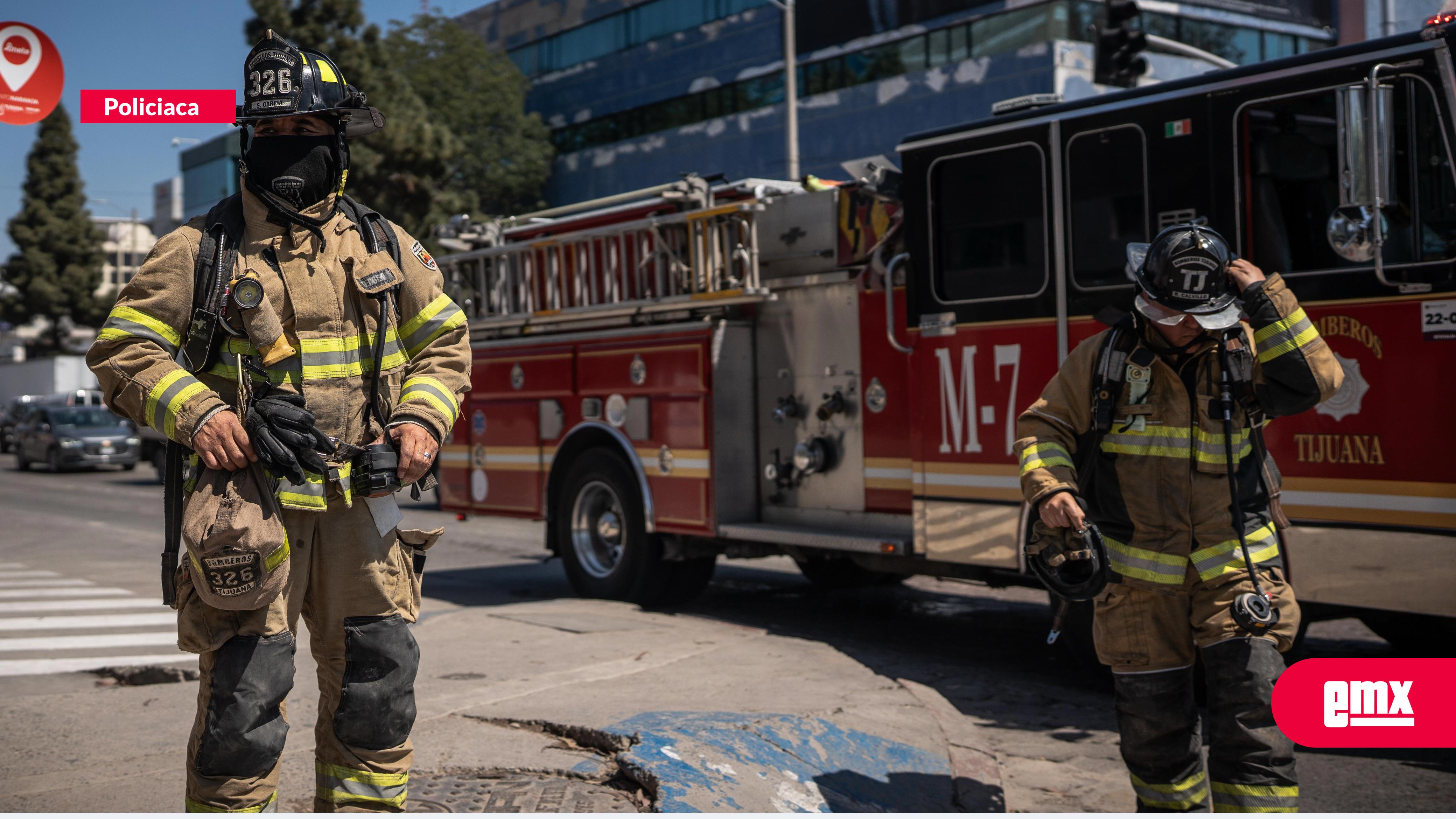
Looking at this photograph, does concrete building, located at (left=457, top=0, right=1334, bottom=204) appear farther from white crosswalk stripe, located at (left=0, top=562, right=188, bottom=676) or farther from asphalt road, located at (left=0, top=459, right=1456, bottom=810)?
white crosswalk stripe, located at (left=0, top=562, right=188, bottom=676)

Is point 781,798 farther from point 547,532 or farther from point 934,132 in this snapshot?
point 547,532

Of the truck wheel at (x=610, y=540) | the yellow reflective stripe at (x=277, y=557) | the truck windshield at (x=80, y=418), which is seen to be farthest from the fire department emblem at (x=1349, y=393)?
the truck windshield at (x=80, y=418)

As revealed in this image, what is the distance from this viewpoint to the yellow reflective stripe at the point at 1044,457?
366 centimetres

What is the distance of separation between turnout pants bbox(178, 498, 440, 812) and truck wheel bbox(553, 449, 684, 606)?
203 inches

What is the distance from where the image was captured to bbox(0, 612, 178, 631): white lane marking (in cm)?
808

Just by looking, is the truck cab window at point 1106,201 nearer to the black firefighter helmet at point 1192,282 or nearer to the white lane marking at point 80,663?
the black firefighter helmet at point 1192,282

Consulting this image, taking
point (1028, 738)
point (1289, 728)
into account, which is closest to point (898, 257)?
point (1028, 738)

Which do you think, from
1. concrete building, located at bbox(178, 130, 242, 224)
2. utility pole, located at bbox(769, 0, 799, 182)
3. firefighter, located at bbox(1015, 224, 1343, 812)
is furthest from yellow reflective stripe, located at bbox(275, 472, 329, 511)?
concrete building, located at bbox(178, 130, 242, 224)

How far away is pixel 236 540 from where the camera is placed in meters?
2.90

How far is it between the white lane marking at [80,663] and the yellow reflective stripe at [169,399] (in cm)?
402

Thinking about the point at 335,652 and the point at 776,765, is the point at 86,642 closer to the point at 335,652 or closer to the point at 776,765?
the point at 776,765

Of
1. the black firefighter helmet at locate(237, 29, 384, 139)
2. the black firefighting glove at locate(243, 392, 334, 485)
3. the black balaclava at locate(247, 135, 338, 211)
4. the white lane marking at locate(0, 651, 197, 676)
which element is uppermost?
the black firefighter helmet at locate(237, 29, 384, 139)

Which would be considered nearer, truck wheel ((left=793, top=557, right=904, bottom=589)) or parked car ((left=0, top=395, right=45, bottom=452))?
truck wheel ((left=793, top=557, right=904, bottom=589))

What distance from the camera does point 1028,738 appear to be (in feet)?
17.9
